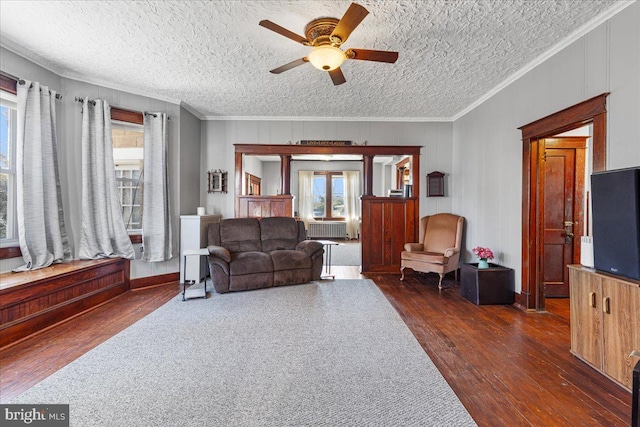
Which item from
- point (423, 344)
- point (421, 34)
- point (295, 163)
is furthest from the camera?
point (295, 163)

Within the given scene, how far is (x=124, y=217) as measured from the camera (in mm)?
Result: 4234

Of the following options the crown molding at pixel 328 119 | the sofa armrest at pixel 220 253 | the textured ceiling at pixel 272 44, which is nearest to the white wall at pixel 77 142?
the textured ceiling at pixel 272 44

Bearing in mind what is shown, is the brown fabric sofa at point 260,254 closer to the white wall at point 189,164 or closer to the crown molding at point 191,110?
the white wall at point 189,164

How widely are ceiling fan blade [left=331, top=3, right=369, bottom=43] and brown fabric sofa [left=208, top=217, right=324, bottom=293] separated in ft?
9.57

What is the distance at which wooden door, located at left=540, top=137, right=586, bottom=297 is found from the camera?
3738mm

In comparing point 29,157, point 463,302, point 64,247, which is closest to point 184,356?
point 64,247

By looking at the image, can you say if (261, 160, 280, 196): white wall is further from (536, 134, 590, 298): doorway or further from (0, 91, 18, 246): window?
(536, 134, 590, 298): doorway

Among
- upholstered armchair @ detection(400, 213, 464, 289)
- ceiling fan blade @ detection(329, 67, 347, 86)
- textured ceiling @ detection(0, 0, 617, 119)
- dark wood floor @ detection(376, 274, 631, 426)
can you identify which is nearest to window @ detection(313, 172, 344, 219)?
upholstered armchair @ detection(400, 213, 464, 289)

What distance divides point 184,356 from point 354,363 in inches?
51.3

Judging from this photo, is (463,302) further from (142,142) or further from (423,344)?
(142,142)

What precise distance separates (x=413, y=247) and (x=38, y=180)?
4880 mm

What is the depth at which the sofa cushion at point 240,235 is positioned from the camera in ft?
14.6

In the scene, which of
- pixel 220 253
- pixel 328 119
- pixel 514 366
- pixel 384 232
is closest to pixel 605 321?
pixel 514 366

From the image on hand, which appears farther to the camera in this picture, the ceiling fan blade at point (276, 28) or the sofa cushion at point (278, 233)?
the sofa cushion at point (278, 233)
